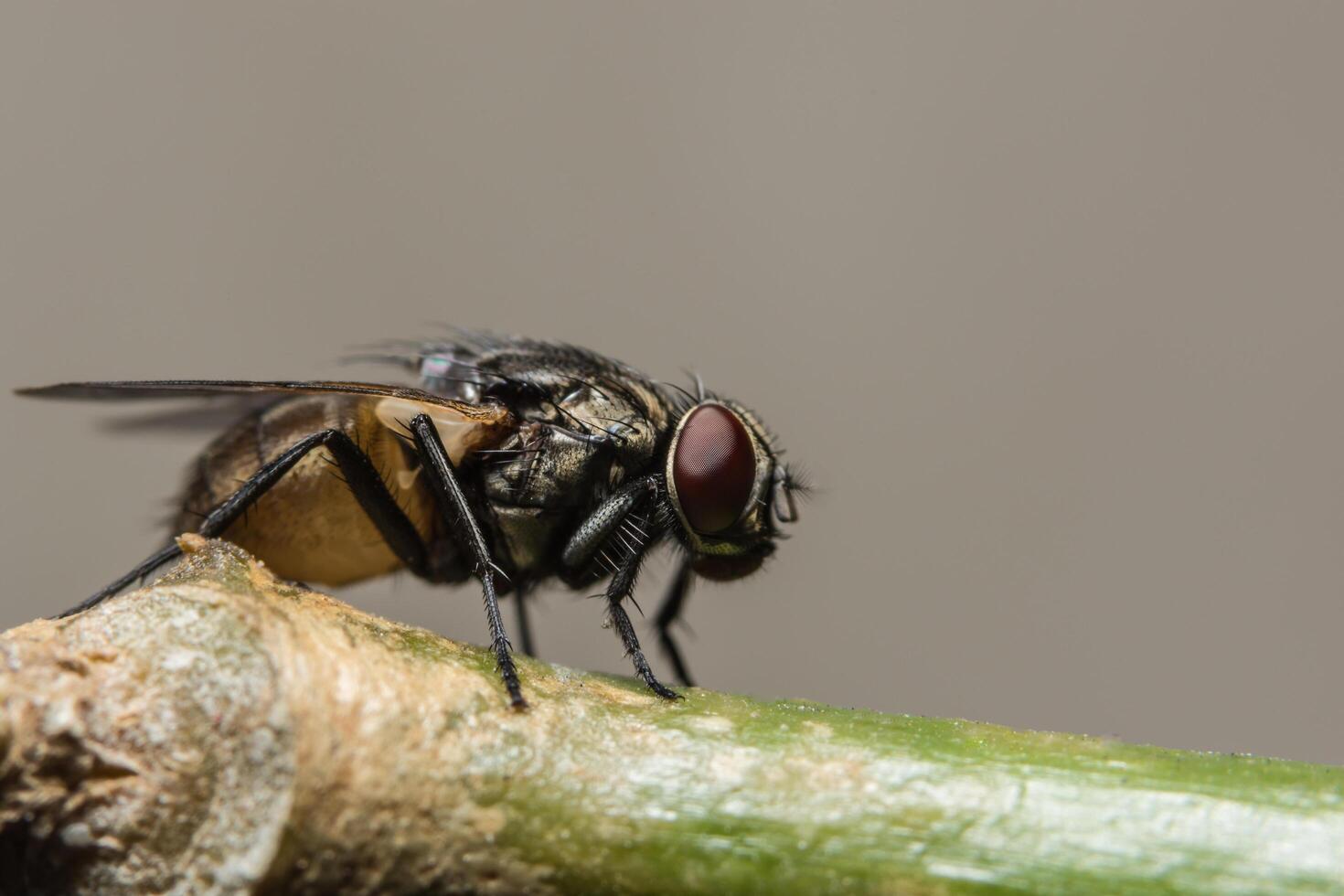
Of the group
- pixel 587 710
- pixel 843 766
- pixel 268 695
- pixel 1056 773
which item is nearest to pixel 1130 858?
pixel 1056 773

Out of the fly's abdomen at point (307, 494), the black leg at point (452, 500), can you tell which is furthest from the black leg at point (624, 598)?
the fly's abdomen at point (307, 494)

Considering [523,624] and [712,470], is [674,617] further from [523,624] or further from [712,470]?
[712,470]

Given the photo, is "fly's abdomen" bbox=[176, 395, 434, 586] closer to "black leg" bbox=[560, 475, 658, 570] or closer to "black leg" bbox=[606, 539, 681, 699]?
"black leg" bbox=[560, 475, 658, 570]

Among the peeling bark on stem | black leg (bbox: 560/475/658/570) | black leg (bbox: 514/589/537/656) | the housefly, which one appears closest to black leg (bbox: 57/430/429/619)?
the housefly

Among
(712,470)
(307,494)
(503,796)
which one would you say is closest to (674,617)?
(712,470)

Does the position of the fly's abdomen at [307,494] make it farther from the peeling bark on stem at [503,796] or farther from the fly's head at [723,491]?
the peeling bark on stem at [503,796]
